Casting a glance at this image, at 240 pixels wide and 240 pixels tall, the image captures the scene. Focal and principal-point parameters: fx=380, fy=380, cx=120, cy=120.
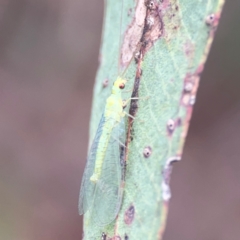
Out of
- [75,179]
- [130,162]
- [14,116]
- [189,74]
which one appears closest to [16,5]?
[14,116]

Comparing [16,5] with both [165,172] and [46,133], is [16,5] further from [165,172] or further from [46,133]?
[165,172]

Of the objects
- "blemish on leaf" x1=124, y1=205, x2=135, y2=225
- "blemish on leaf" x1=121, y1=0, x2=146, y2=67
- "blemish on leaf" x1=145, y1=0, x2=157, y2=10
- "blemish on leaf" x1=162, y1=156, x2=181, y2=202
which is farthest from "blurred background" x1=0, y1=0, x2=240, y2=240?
"blemish on leaf" x1=162, y1=156, x2=181, y2=202

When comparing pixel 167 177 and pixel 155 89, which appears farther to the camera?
pixel 155 89

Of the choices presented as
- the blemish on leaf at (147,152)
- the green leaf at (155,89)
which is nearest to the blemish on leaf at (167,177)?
the green leaf at (155,89)

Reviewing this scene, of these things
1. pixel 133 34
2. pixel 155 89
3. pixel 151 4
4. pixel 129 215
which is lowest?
pixel 129 215

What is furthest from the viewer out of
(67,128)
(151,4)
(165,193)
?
(67,128)

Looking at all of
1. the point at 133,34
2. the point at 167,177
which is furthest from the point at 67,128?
the point at 167,177

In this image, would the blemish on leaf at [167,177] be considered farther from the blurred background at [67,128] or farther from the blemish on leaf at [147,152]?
the blurred background at [67,128]

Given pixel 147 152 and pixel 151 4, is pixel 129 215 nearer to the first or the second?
pixel 147 152
